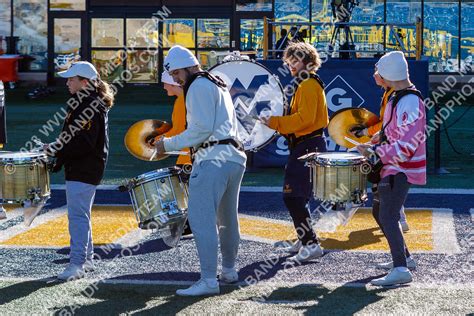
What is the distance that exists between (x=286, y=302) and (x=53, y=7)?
1028 inches

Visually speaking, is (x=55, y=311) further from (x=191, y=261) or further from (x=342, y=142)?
(x=342, y=142)

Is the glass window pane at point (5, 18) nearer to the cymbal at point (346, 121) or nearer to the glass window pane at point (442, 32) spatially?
the glass window pane at point (442, 32)

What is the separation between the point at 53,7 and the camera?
31.8 m

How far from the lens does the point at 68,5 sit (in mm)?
31750

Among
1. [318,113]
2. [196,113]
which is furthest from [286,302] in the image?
[318,113]

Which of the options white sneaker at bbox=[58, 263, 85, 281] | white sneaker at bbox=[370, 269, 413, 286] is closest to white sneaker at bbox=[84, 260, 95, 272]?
white sneaker at bbox=[58, 263, 85, 281]

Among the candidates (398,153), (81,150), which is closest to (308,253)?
(398,153)

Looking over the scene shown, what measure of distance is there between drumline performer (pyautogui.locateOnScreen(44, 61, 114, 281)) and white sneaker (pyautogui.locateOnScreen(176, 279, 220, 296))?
1.01 meters

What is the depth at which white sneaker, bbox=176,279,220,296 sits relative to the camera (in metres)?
7.18

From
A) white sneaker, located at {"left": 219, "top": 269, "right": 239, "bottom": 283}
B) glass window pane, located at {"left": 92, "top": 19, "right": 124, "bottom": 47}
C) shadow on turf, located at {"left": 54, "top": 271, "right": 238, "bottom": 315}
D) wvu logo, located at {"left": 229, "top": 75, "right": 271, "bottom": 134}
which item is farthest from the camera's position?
glass window pane, located at {"left": 92, "top": 19, "right": 124, "bottom": 47}

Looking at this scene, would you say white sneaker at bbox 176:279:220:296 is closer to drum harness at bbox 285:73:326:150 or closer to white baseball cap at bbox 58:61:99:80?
drum harness at bbox 285:73:326:150

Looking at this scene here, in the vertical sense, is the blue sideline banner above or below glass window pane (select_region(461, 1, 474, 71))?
below

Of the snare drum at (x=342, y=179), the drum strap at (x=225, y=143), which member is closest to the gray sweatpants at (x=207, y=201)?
the drum strap at (x=225, y=143)

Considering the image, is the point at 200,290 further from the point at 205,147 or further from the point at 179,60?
the point at 179,60
